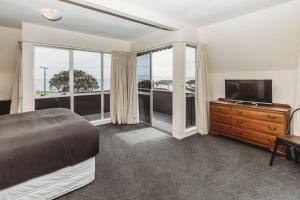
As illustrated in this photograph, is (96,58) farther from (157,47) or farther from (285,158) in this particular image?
(285,158)

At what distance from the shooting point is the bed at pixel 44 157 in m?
1.56

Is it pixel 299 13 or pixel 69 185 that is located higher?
pixel 299 13

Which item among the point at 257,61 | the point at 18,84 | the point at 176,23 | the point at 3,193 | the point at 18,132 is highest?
the point at 176,23

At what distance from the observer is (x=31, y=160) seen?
163 centimetres

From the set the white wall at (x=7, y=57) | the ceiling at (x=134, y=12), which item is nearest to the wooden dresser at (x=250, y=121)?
the ceiling at (x=134, y=12)

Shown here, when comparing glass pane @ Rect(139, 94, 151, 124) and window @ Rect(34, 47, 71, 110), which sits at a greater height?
window @ Rect(34, 47, 71, 110)

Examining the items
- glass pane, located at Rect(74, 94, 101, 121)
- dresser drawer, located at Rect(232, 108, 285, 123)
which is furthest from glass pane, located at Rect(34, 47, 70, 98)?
dresser drawer, located at Rect(232, 108, 285, 123)

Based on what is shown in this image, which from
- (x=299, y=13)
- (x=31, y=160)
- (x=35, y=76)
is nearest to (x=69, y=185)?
(x=31, y=160)

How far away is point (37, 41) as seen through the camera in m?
3.60

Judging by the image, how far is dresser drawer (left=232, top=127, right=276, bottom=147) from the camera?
2.90m

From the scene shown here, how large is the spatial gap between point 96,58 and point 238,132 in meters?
4.01

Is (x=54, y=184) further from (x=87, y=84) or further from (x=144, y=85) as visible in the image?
(x=144, y=85)

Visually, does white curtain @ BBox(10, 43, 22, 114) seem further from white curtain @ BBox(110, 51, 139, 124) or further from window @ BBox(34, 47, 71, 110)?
white curtain @ BBox(110, 51, 139, 124)

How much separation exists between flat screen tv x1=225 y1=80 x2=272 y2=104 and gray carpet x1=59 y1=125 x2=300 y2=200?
0.93 metres
